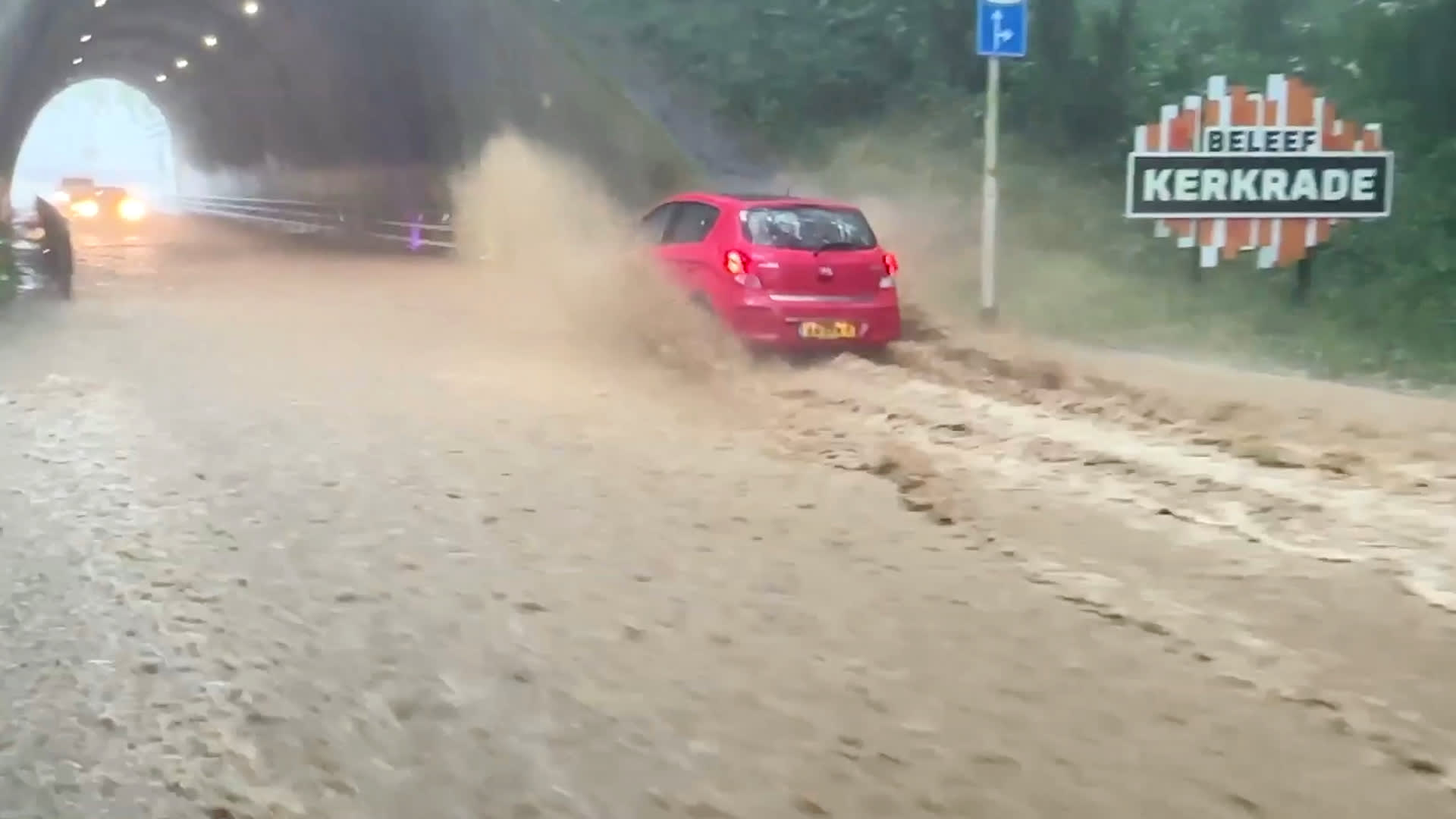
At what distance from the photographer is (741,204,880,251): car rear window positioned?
12.2 meters

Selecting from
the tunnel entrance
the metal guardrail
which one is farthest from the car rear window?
the tunnel entrance

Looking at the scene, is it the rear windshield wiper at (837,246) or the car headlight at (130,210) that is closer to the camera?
the rear windshield wiper at (837,246)

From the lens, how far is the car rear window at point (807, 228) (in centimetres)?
1217

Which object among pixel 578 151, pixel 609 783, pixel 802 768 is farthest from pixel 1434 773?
pixel 578 151

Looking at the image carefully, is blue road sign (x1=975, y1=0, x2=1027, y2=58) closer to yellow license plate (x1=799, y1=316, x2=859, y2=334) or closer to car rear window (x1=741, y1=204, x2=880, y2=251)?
car rear window (x1=741, y1=204, x2=880, y2=251)

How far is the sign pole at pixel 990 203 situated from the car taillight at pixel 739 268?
2831 millimetres

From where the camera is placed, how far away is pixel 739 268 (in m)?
12.0

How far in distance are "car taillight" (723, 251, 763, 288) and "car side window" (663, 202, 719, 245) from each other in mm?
614

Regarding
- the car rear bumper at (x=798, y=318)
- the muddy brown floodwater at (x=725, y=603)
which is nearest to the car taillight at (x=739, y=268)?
the car rear bumper at (x=798, y=318)

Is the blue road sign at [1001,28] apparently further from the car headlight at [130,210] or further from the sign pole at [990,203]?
A: the car headlight at [130,210]

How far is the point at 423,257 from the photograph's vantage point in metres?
27.1

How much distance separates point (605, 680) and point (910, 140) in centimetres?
1455

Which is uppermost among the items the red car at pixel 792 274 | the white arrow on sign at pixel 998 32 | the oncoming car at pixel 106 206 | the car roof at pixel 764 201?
the white arrow on sign at pixel 998 32

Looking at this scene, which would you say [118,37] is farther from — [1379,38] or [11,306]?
[1379,38]
